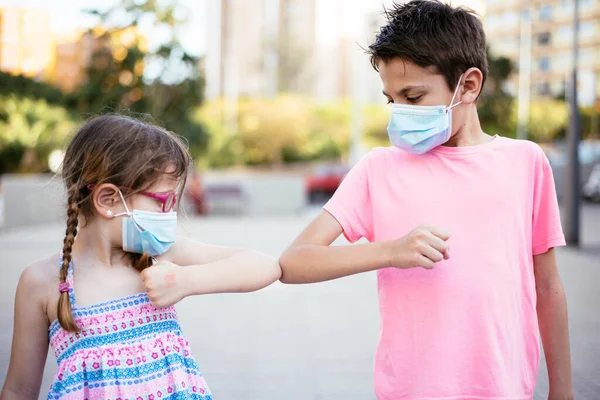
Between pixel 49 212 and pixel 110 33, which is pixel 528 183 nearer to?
pixel 49 212

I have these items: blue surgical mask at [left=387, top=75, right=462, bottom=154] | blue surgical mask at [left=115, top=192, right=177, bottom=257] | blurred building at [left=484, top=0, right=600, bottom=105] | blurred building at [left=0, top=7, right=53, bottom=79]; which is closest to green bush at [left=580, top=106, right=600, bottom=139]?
blurred building at [left=484, top=0, right=600, bottom=105]

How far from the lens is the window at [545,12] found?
58.1m

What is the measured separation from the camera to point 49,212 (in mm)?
18156

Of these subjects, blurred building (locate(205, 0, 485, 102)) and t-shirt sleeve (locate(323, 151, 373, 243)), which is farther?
blurred building (locate(205, 0, 485, 102))

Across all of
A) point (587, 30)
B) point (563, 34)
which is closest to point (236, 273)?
point (563, 34)

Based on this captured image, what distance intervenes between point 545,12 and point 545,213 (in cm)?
6158

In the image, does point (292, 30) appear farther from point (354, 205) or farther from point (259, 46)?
point (354, 205)

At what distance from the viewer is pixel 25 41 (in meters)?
33.2

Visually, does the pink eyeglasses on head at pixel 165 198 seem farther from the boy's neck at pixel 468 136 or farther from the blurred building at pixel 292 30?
the blurred building at pixel 292 30

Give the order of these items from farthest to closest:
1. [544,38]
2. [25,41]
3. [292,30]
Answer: [292,30] → [544,38] → [25,41]

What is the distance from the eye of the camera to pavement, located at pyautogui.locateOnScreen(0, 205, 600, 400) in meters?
4.71

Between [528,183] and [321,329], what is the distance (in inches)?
179

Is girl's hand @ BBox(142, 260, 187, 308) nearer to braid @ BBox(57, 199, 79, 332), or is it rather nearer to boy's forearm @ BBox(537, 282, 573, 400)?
braid @ BBox(57, 199, 79, 332)

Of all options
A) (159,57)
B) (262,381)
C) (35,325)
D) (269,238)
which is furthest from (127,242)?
(159,57)
